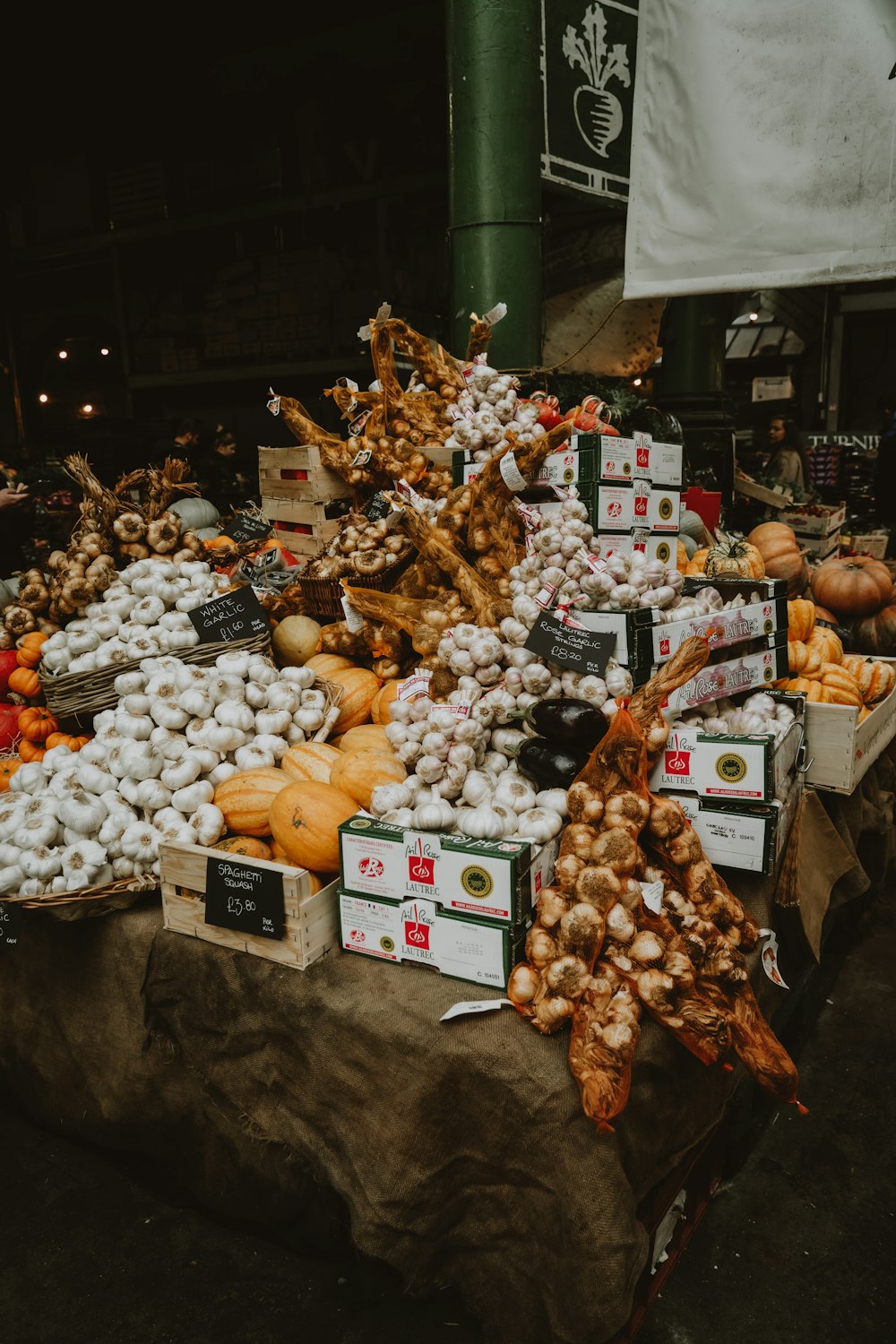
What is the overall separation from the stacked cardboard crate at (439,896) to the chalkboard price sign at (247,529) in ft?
7.25

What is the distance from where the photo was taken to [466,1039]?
167 centimetres

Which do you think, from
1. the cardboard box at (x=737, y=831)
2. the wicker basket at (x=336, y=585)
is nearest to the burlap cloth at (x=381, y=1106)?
the cardboard box at (x=737, y=831)

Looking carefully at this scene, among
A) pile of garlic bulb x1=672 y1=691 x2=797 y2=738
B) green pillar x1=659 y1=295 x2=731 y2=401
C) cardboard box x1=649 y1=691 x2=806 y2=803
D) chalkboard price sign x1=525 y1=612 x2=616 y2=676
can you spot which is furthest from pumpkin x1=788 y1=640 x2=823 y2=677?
green pillar x1=659 y1=295 x2=731 y2=401

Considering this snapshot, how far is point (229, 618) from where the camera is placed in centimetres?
282

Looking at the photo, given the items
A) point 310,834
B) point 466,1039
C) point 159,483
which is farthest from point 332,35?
point 466,1039

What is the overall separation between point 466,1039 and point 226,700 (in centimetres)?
129

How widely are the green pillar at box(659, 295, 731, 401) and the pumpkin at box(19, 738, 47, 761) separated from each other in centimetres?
582

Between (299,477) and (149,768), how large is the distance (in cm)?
181

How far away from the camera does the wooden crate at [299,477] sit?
3613mm

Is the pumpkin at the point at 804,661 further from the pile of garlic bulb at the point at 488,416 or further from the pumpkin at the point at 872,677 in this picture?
the pile of garlic bulb at the point at 488,416

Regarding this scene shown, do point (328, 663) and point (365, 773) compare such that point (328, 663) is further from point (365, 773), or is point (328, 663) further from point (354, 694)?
point (365, 773)

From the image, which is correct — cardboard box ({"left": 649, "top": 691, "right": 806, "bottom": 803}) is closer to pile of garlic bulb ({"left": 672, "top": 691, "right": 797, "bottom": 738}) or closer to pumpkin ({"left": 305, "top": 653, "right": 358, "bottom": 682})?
pile of garlic bulb ({"left": 672, "top": 691, "right": 797, "bottom": 738})

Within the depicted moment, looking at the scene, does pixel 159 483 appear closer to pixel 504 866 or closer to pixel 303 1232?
pixel 504 866

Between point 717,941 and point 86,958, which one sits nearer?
point 717,941
